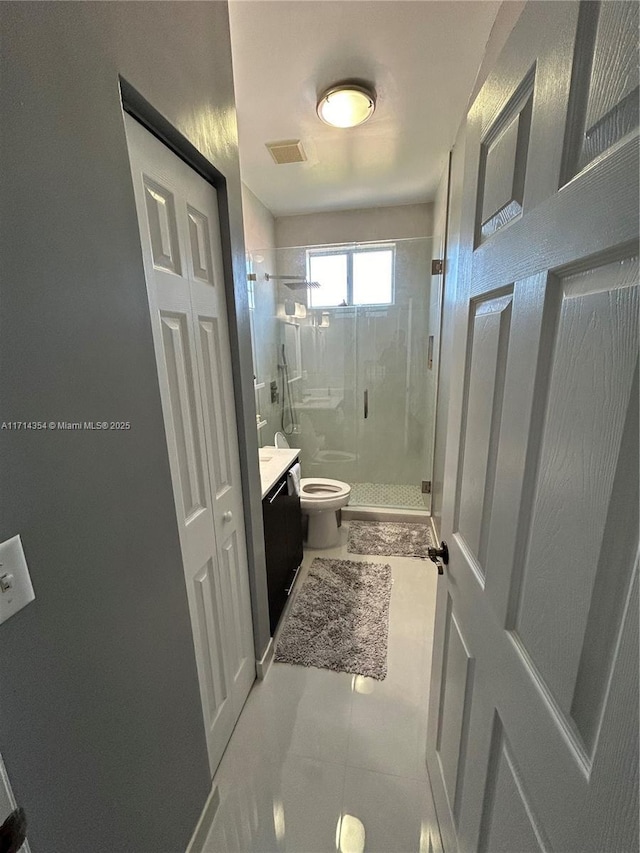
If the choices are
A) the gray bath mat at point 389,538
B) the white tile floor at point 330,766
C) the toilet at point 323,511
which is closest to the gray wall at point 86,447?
the white tile floor at point 330,766

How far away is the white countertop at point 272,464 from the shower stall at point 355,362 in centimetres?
71

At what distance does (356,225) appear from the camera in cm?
327

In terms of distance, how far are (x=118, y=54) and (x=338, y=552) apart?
2693mm

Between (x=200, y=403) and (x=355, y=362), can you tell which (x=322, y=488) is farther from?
(x=200, y=403)

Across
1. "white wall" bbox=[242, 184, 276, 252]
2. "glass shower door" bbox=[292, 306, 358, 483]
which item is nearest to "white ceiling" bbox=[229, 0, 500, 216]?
"white wall" bbox=[242, 184, 276, 252]

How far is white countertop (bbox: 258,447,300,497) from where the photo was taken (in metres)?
1.82

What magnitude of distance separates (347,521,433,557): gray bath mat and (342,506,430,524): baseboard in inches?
1.7

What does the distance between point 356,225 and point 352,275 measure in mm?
456

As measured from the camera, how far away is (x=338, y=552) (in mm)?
2680

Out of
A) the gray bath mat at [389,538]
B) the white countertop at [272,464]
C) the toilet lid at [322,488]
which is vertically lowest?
the gray bath mat at [389,538]

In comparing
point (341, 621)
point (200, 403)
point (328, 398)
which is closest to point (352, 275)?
point (328, 398)

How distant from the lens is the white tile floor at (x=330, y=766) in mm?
1114

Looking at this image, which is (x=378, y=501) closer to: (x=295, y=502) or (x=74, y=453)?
(x=295, y=502)

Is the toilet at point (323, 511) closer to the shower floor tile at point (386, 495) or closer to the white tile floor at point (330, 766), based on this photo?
the shower floor tile at point (386, 495)
